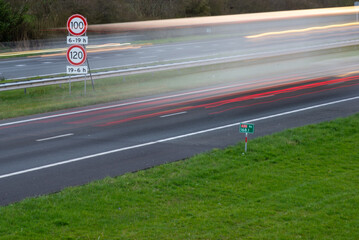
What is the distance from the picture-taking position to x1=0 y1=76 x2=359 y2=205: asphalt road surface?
35.9ft

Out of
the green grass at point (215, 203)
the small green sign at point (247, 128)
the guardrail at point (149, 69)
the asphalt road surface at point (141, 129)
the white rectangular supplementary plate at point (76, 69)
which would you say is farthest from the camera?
the guardrail at point (149, 69)

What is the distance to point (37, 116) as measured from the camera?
18.2m

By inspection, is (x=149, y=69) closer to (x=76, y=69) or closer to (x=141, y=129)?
(x=76, y=69)

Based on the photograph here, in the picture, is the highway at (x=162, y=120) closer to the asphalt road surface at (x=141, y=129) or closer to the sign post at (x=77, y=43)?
the asphalt road surface at (x=141, y=129)

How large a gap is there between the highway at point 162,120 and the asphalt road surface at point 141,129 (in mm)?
23

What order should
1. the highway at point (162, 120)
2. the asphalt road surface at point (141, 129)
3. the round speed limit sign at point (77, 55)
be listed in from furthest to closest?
the round speed limit sign at point (77, 55), the highway at point (162, 120), the asphalt road surface at point (141, 129)

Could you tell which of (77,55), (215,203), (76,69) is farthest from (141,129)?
(77,55)

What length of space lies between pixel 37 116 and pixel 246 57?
16734 mm

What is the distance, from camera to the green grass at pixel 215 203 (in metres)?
7.36

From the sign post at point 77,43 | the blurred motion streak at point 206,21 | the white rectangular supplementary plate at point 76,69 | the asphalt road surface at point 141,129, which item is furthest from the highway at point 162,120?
the blurred motion streak at point 206,21

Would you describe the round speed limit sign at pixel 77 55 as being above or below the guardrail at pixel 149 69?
above

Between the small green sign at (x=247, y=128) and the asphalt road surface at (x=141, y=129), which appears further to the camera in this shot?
the small green sign at (x=247, y=128)

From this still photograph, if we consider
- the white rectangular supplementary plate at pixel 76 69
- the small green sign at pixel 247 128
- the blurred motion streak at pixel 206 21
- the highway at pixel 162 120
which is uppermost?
the blurred motion streak at pixel 206 21

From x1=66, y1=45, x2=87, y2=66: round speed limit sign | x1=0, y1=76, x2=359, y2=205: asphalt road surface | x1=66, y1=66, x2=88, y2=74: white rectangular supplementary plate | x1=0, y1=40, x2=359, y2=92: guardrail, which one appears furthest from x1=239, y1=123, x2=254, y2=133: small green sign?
x1=0, y1=40, x2=359, y2=92: guardrail
